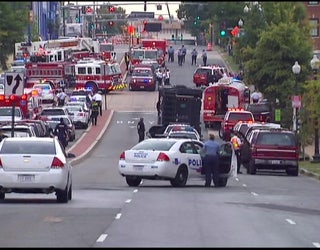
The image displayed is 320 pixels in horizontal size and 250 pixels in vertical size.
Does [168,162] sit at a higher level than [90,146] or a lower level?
higher

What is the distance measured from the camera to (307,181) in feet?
118

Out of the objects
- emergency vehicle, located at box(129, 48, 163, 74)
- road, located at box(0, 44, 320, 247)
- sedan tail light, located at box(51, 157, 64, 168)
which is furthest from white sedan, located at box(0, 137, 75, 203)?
emergency vehicle, located at box(129, 48, 163, 74)

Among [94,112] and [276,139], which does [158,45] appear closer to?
[94,112]

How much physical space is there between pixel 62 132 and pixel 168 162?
21.9 m

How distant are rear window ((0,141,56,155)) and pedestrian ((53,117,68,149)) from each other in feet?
88.3

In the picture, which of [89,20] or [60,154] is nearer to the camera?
[60,154]

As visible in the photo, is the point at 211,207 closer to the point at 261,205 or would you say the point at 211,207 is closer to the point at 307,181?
the point at 261,205

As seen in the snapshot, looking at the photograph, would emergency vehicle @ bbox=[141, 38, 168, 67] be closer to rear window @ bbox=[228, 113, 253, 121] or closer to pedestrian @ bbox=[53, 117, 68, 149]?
rear window @ bbox=[228, 113, 253, 121]

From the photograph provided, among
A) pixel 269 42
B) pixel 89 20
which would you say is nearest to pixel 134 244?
pixel 269 42

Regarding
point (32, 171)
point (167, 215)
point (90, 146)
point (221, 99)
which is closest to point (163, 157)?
point (32, 171)

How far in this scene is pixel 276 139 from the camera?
128 feet

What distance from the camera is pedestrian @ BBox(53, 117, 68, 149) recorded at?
166 feet

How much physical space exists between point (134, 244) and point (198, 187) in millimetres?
15776

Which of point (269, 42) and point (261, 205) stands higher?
point (269, 42)
